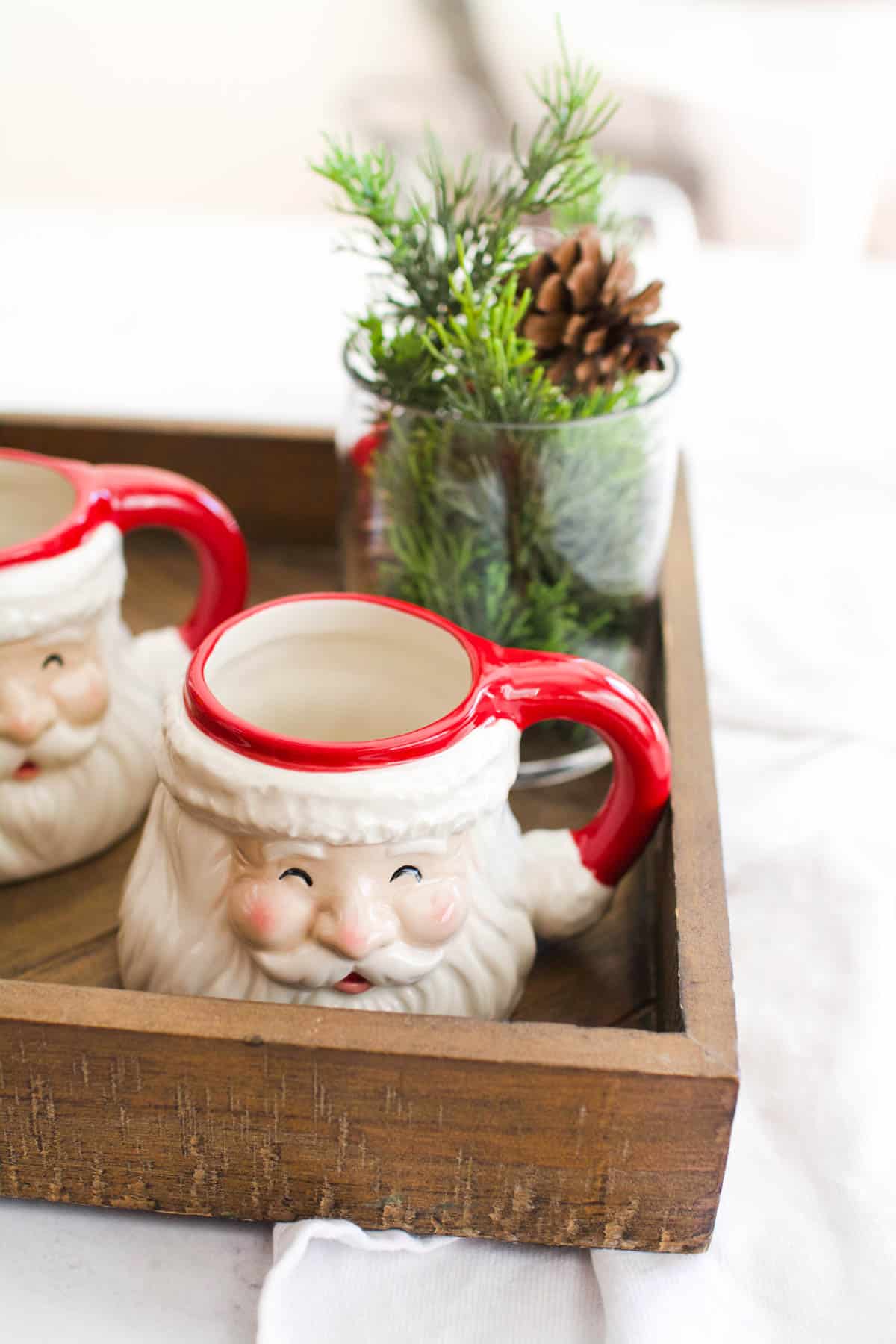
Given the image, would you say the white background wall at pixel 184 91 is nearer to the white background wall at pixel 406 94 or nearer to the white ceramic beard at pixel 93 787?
the white background wall at pixel 406 94

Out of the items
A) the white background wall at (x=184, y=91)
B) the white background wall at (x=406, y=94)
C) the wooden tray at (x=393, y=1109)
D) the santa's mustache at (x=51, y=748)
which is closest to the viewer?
the wooden tray at (x=393, y=1109)

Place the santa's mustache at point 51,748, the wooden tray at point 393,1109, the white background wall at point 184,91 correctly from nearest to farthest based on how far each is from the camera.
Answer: the wooden tray at point 393,1109 < the santa's mustache at point 51,748 < the white background wall at point 184,91

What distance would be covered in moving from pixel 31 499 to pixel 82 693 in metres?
0.09

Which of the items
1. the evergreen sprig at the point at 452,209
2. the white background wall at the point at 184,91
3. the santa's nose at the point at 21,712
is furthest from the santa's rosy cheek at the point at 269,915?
the white background wall at the point at 184,91

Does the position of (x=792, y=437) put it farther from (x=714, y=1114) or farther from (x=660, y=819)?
(x=714, y=1114)

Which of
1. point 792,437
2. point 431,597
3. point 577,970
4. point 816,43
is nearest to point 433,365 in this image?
point 431,597

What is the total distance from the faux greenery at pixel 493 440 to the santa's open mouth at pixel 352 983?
16 cm

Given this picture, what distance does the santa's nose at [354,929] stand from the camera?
33 cm

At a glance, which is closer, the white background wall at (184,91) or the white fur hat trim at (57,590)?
the white fur hat trim at (57,590)

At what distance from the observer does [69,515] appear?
1.44 feet

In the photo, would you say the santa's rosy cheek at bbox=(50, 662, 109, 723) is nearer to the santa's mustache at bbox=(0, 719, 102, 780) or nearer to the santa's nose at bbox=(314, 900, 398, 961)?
the santa's mustache at bbox=(0, 719, 102, 780)

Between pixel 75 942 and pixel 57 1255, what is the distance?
0.10 metres

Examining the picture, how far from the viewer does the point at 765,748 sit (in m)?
0.55

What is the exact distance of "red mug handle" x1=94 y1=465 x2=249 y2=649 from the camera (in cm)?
45
